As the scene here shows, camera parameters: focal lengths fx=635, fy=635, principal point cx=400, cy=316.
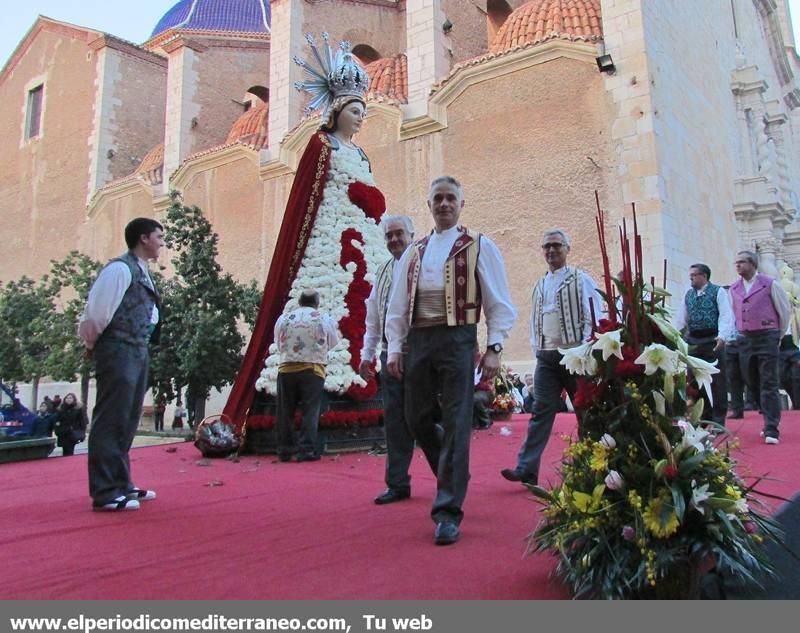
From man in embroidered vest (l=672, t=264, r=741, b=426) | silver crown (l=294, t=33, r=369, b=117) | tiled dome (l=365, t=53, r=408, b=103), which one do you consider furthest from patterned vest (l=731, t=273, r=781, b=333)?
tiled dome (l=365, t=53, r=408, b=103)

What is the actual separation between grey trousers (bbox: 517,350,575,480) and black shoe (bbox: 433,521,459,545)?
139 centimetres

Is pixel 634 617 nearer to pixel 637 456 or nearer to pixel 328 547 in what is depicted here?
pixel 637 456

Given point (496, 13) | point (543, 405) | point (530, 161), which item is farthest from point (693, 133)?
point (543, 405)

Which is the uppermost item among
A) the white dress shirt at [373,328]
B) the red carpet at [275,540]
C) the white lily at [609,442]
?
the white dress shirt at [373,328]

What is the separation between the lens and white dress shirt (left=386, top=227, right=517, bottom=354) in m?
3.16

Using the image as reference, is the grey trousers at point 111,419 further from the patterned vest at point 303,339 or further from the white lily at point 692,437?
the white lily at point 692,437

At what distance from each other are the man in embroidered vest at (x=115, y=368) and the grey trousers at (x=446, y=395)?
1.78 m

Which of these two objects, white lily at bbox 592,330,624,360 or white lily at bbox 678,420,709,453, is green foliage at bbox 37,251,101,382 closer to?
white lily at bbox 592,330,624,360

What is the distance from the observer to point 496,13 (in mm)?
18766

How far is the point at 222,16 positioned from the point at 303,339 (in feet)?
94.5

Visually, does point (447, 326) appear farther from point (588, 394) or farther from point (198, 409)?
point (198, 409)

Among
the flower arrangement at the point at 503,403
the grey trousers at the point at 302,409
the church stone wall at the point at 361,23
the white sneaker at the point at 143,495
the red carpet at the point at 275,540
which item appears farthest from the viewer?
the church stone wall at the point at 361,23

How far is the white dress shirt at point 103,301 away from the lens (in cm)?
373

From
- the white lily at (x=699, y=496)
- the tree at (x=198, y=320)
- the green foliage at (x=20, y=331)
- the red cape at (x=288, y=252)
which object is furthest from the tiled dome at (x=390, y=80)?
the white lily at (x=699, y=496)
